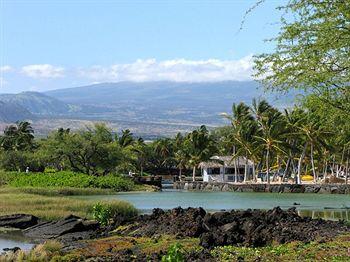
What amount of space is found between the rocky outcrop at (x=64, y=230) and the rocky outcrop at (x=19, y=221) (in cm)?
153

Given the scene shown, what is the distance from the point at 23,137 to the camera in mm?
143750

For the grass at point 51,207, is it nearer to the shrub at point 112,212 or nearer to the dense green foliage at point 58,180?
the shrub at point 112,212

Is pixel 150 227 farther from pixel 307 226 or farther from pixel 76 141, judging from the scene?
pixel 76 141

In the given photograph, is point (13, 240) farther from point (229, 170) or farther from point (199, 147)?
point (229, 170)

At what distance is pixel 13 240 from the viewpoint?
35031 mm

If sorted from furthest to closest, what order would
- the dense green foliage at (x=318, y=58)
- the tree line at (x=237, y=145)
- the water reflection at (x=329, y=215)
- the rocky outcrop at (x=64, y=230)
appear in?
the tree line at (x=237, y=145) < the water reflection at (x=329, y=215) < the rocky outcrop at (x=64, y=230) < the dense green foliage at (x=318, y=58)

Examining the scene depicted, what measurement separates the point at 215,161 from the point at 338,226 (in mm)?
97026

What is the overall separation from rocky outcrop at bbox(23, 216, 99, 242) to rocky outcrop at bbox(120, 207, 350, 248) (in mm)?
2396

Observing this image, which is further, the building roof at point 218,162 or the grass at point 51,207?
the building roof at point 218,162

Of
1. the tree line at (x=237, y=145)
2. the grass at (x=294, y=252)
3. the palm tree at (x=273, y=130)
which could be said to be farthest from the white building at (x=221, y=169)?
the grass at (x=294, y=252)

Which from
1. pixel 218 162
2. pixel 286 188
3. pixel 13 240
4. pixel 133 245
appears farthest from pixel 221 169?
pixel 133 245

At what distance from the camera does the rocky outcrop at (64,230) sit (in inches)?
1391

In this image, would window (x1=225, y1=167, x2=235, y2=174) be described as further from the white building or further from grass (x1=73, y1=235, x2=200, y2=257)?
grass (x1=73, y1=235, x2=200, y2=257)

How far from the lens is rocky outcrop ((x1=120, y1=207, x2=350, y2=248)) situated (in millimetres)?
26203
